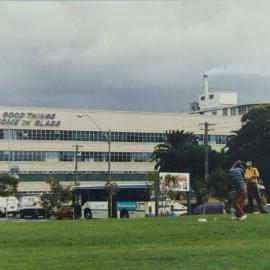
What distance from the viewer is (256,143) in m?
94.6

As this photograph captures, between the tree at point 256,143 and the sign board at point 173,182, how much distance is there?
33.5 m

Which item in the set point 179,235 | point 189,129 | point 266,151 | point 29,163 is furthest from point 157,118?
point 179,235

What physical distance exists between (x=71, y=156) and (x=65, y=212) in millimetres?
56588

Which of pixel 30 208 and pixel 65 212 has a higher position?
pixel 30 208

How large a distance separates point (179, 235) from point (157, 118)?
116m

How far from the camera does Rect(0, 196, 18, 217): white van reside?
78.4 m

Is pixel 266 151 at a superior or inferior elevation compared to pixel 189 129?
inferior

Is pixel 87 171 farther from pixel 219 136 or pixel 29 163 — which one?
pixel 219 136

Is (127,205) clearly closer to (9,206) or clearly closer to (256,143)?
(9,206)

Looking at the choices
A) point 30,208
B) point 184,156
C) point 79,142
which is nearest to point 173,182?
point 30,208

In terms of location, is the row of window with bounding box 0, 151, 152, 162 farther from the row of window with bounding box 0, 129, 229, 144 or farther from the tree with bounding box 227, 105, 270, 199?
the tree with bounding box 227, 105, 270, 199

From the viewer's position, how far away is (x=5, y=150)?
116 m

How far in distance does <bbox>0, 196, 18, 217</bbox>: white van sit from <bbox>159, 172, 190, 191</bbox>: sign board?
24.2 meters

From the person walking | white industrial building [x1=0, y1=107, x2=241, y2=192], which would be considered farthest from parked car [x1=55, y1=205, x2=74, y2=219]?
white industrial building [x1=0, y1=107, x2=241, y2=192]
